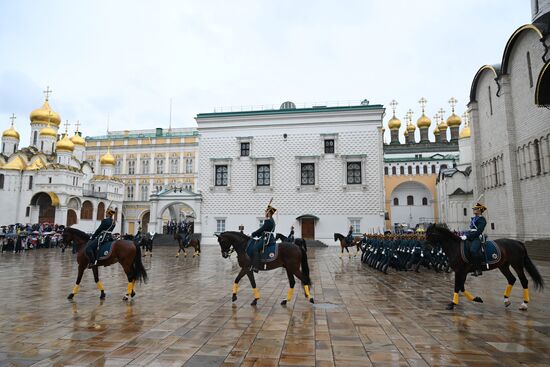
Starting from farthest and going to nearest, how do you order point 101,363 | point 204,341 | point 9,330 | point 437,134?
point 437,134 < point 9,330 < point 204,341 < point 101,363

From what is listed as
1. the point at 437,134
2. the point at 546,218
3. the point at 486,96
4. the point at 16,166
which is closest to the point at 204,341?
the point at 546,218

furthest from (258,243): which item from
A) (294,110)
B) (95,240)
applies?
(294,110)

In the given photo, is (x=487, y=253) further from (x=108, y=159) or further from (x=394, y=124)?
(x=394, y=124)

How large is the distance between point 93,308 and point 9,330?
158cm

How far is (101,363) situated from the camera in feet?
12.9

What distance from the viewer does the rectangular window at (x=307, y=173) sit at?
101ft

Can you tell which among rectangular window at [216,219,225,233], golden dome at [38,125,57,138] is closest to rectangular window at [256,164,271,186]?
rectangular window at [216,219,225,233]

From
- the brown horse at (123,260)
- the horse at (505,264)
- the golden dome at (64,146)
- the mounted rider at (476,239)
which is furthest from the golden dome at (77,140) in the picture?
the mounted rider at (476,239)

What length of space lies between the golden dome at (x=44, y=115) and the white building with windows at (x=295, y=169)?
22919 millimetres

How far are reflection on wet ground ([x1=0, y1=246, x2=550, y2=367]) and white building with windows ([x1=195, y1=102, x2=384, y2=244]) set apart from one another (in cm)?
2091

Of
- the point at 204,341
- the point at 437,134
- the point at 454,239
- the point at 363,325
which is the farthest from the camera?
the point at 437,134

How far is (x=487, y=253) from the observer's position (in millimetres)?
6891

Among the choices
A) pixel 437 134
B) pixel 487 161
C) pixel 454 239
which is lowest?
pixel 454 239

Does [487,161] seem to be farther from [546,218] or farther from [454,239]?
[454,239]
